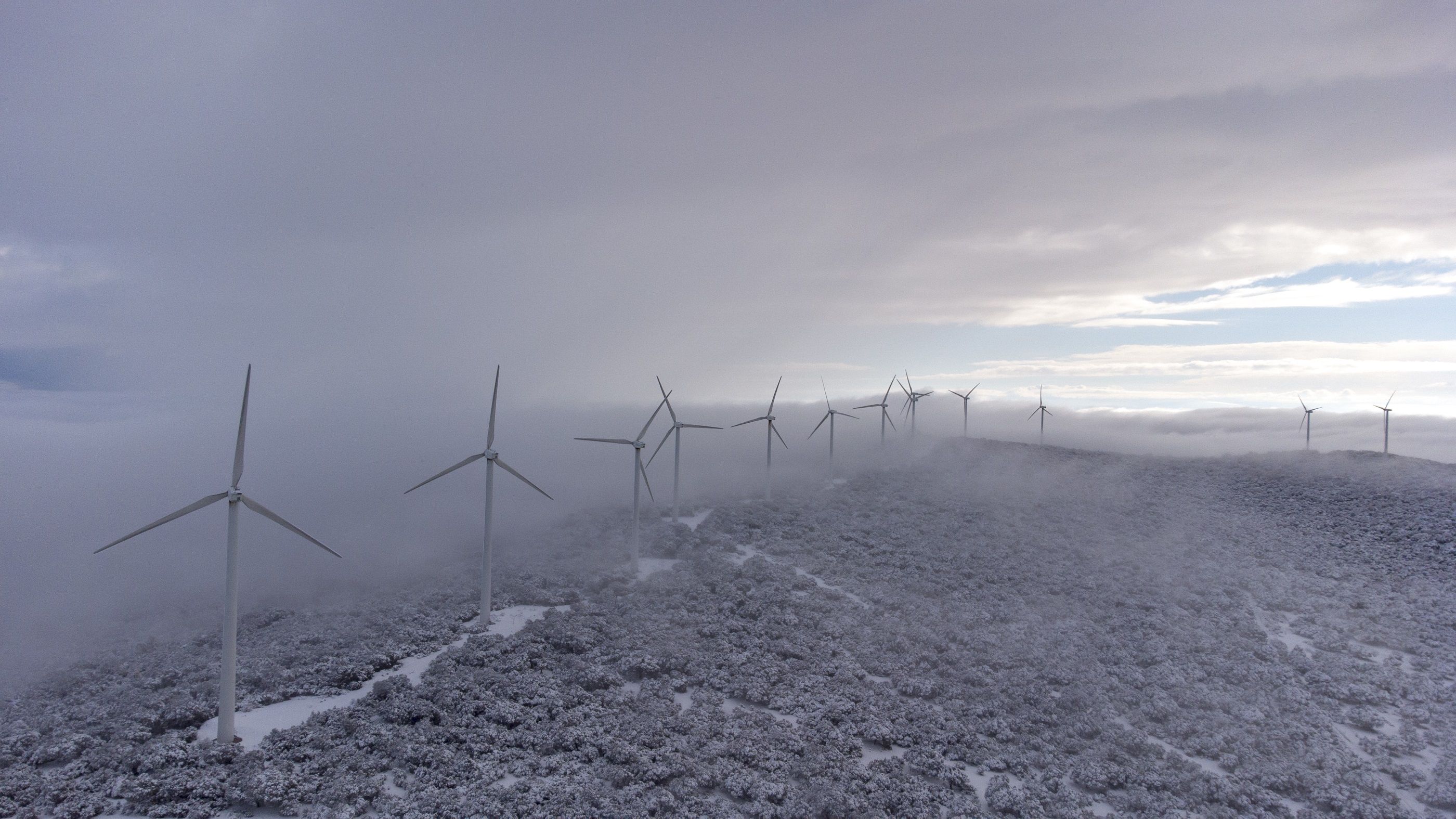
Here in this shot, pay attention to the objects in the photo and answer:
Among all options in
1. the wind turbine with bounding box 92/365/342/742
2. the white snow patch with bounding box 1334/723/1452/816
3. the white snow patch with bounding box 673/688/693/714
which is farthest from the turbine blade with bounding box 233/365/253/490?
the white snow patch with bounding box 1334/723/1452/816

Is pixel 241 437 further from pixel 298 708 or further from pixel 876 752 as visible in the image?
pixel 876 752

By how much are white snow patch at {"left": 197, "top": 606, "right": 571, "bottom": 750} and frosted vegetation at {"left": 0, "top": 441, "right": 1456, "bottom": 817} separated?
0.38 metres

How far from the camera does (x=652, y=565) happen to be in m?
67.1

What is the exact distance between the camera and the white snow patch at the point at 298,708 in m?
36.2

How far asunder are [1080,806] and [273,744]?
39.7 metres

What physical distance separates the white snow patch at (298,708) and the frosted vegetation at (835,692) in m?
0.38

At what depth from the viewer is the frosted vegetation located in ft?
105

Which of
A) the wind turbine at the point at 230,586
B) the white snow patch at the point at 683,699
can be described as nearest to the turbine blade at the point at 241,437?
the wind turbine at the point at 230,586

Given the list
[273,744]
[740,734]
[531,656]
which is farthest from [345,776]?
[740,734]

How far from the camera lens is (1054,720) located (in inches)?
1538

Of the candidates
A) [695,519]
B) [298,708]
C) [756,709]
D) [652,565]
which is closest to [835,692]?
[756,709]

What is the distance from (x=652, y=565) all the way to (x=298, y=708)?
32.9m

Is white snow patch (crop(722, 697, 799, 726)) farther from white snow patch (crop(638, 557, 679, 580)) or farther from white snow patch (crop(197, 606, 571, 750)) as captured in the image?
white snow patch (crop(638, 557, 679, 580))

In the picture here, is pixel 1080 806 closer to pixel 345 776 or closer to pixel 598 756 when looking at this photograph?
pixel 598 756
